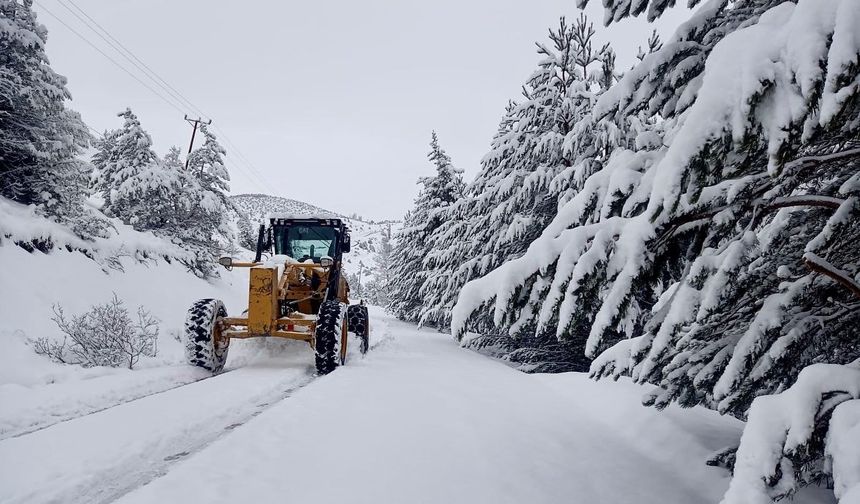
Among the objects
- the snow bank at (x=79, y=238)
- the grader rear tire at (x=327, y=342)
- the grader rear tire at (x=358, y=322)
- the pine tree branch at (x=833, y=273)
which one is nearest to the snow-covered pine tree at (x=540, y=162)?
the grader rear tire at (x=358, y=322)

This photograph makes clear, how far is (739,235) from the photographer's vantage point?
264 centimetres

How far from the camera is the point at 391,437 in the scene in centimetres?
396

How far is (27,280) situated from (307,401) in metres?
8.34

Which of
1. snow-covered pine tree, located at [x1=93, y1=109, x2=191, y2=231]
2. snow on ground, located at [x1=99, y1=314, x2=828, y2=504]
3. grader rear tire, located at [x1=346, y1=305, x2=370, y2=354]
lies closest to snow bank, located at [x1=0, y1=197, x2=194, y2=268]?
snow-covered pine tree, located at [x1=93, y1=109, x2=191, y2=231]

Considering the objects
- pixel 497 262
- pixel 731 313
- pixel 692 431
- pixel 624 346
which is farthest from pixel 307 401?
pixel 497 262

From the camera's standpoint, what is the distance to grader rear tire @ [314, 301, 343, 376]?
745 centimetres

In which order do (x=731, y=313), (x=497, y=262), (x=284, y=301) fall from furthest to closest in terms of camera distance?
(x=497, y=262) → (x=284, y=301) → (x=731, y=313)

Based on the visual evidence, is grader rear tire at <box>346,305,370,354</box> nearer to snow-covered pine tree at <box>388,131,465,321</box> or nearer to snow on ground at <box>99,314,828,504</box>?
snow on ground at <box>99,314,828,504</box>

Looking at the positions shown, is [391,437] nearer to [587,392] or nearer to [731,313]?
[731,313]

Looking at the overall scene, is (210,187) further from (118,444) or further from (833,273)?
(833,273)

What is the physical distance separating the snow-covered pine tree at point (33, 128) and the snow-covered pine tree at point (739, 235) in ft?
44.2

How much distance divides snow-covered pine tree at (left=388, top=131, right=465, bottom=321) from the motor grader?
982 cm

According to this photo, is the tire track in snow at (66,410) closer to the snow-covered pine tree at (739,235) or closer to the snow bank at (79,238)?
the snow-covered pine tree at (739,235)

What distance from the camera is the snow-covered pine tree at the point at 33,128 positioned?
11.4 m
